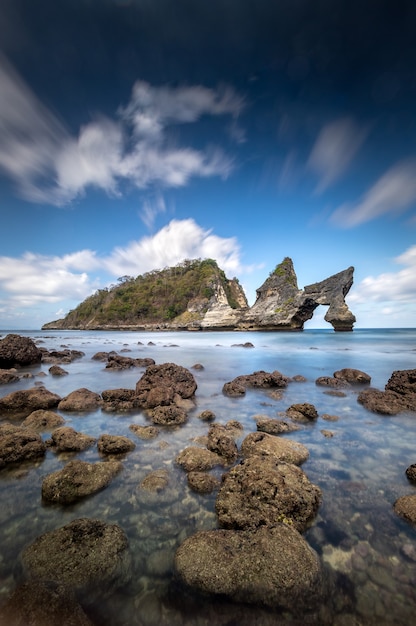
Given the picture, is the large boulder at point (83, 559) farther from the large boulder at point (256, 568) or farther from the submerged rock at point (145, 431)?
the submerged rock at point (145, 431)

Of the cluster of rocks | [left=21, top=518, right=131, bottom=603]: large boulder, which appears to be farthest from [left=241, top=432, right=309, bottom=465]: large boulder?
[left=21, top=518, right=131, bottom=603]: large boulder

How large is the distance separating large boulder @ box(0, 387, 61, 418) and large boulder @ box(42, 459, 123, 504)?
4644 millimetres

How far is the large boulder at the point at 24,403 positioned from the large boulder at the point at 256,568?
711 centimetres

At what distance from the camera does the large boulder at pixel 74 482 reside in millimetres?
4133

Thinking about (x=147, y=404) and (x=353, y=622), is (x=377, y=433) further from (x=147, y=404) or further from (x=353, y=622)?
(x=147, y=404)

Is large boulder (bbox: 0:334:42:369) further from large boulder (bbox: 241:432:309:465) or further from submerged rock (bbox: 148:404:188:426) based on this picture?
large boulder (bbox: 241:432:309:465)

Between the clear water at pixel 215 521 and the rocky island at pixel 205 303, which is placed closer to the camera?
the clear water at pixel 215 521

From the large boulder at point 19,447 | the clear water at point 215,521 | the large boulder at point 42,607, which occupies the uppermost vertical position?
the large boulder at point 19,447

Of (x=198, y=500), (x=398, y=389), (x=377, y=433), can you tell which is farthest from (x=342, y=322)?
(x=198, y=500)

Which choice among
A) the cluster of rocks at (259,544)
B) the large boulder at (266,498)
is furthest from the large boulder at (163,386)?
the large boulder at (266,498)

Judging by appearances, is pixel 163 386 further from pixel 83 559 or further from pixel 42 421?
pixel 83 559

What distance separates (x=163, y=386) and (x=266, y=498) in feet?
20.2

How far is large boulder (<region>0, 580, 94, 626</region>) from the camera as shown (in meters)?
2.30

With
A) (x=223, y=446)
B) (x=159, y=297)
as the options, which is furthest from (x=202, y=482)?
(x=159, y=297)
